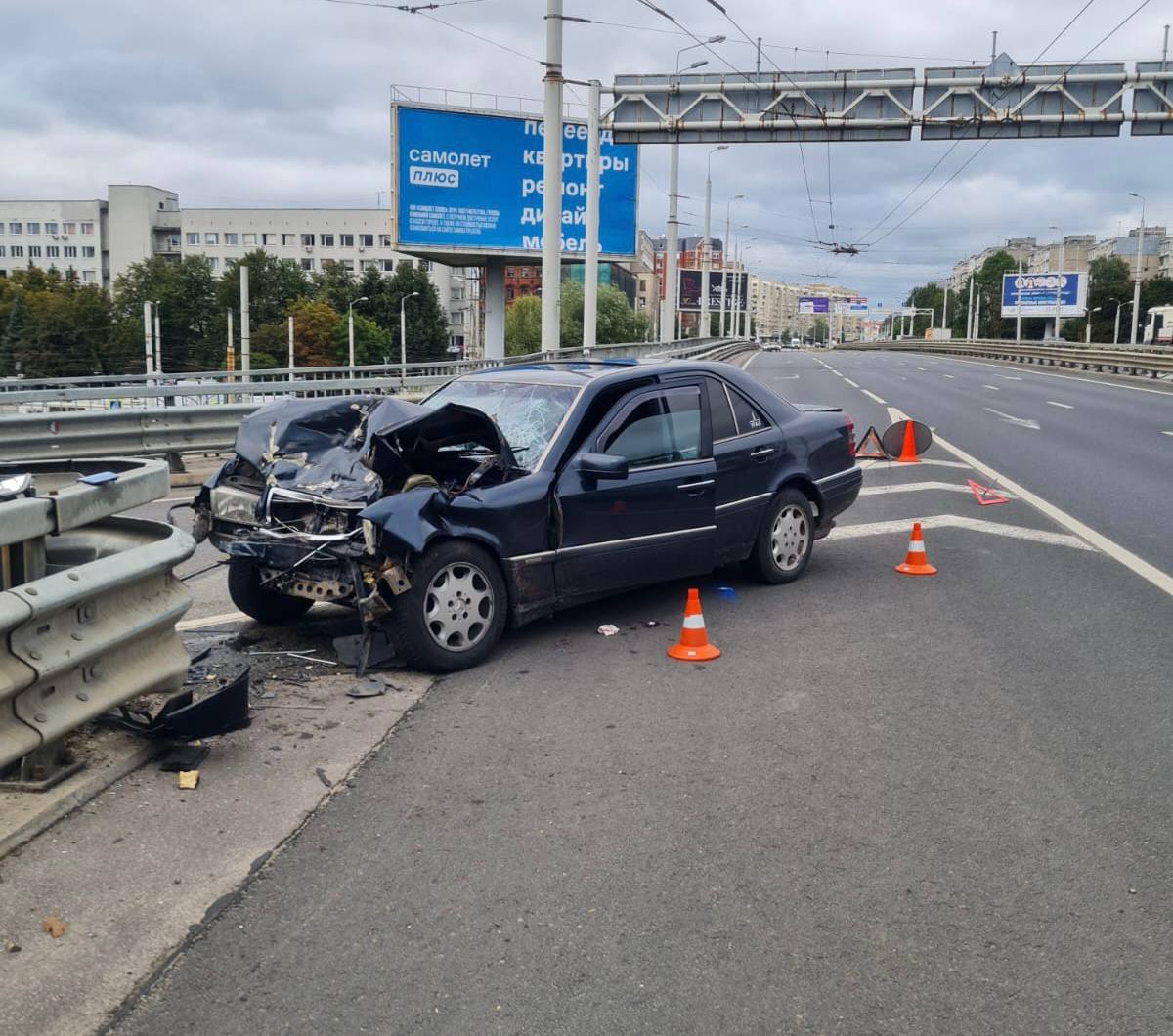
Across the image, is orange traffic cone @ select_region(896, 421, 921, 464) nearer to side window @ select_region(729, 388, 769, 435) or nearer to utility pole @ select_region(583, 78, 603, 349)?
side window @ select_region(729, 388, 769, 435)

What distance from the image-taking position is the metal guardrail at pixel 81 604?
3.80 m

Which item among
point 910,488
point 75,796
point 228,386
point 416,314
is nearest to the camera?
point 75,796

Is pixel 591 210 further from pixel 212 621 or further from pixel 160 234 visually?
pixel 160 234

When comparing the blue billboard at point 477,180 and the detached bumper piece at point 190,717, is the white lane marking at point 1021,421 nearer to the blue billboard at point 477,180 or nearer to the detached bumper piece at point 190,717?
the blue billboard at point 477,180

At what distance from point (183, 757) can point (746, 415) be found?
4.66 metres

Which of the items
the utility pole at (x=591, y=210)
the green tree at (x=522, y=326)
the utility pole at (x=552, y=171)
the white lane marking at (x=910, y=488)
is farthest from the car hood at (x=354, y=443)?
the green tree at (x=522, y=326)

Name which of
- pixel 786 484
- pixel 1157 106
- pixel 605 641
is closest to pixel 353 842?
pixel 605 641

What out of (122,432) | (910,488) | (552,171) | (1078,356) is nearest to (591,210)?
(552,171)

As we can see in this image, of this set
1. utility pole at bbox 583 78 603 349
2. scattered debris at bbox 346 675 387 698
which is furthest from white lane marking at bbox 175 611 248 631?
utility pole at bbox 583 78 603 349

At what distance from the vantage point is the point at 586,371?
24.3 feet

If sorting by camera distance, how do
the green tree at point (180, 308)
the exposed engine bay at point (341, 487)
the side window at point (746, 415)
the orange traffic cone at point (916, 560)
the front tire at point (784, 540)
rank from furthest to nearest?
the green tree at point (180, 308) < the orange traffic cone at point (916, 560) < the front tire at point (784, 540) < the side window at point (746, 415) < the exposed engine bay at point (341, 487)

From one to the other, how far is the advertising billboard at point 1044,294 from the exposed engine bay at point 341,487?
9365cm

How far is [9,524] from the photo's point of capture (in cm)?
373

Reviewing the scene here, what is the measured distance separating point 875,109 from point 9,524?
26892 mm
